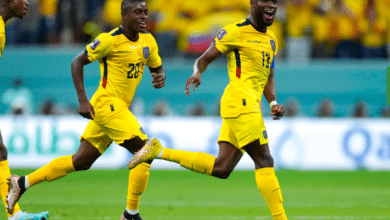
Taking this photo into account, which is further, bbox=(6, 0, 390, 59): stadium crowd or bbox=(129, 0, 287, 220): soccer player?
bbox=(6, 0, 390, 59): stadium crowd

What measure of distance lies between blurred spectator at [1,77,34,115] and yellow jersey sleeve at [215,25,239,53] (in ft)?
31.2

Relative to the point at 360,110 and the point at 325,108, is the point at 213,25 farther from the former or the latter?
the point at 360,110

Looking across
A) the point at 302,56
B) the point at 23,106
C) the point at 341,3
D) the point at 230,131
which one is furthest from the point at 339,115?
the point at 230,131

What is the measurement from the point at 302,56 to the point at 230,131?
9.72 meters

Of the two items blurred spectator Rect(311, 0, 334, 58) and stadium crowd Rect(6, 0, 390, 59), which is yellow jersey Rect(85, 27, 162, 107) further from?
blurred spectator Rect(311, 0, 334, 58)

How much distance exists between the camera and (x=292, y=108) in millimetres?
14500

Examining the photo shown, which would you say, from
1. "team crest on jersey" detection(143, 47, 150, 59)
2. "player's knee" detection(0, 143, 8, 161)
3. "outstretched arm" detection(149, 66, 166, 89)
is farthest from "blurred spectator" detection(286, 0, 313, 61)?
"player's knee" detection(0, 143, 8, 161)

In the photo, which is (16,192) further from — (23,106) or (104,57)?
(23,106)

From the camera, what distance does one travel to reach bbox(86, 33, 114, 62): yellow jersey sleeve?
6320mm

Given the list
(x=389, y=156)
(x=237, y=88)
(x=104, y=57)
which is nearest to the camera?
(x=237, y=88)

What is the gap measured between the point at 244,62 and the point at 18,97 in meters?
9.93

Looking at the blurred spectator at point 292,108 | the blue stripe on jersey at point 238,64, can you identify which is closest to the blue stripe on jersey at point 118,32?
the blue stripe on jersey at point 238,64

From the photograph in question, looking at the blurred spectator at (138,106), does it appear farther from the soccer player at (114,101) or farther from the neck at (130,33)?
the neck at (130,33)

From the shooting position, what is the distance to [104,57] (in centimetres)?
655
